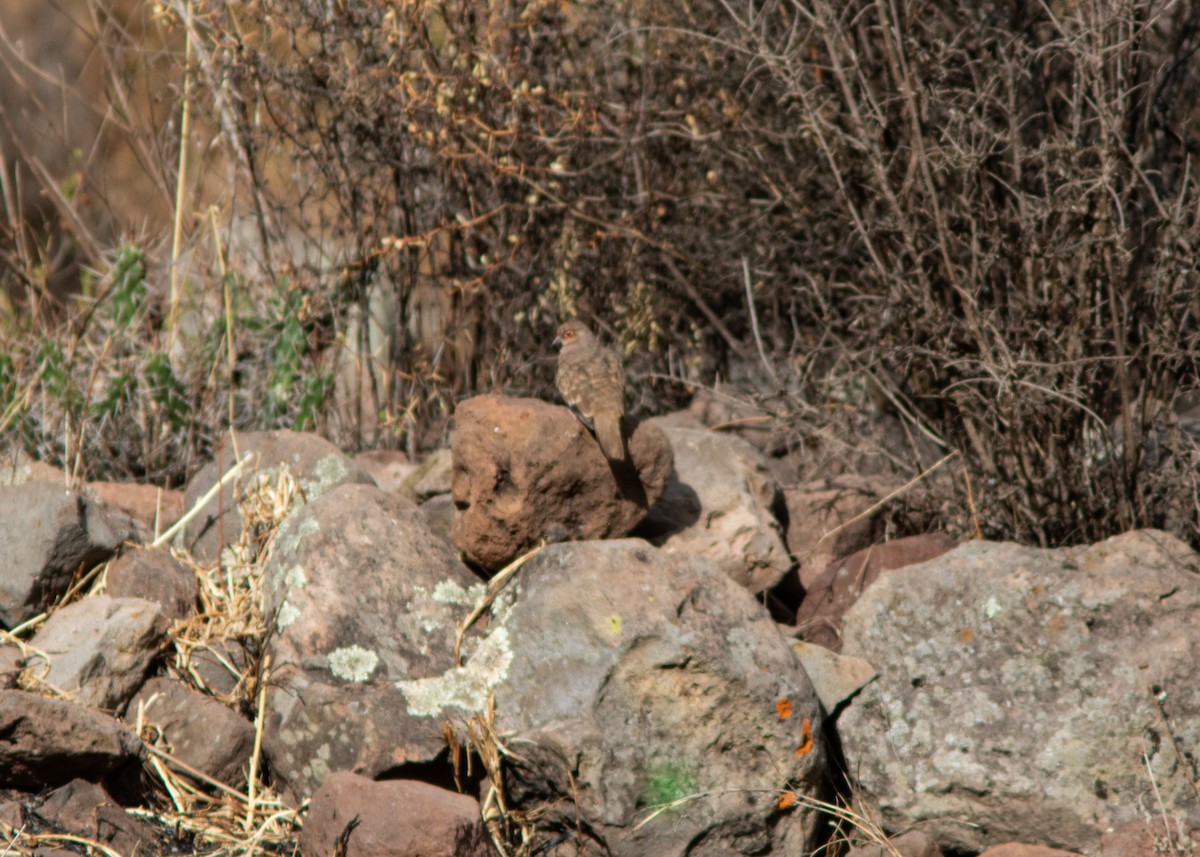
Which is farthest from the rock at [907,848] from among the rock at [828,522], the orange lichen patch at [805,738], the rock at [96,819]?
the rock at [96,819]

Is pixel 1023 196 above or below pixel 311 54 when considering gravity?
below

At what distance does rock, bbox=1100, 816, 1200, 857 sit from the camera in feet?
13.0

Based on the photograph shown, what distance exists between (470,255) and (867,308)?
224 centimetres

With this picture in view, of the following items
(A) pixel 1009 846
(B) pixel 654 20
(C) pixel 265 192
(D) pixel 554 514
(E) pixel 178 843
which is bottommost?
(A) pixel 1009 846

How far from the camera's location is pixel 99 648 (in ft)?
15.1

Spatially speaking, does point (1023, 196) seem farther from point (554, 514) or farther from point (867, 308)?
→ point (554, 514)

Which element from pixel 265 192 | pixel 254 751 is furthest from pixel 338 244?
pixel 254 751

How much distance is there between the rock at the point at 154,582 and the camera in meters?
5.04

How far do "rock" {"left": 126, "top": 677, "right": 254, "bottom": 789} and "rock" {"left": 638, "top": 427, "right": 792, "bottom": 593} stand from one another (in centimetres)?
191

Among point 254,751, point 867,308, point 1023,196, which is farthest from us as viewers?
point 867,308

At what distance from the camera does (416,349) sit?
23.0 feet

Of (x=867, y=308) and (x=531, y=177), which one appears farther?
(x=531, y=177)

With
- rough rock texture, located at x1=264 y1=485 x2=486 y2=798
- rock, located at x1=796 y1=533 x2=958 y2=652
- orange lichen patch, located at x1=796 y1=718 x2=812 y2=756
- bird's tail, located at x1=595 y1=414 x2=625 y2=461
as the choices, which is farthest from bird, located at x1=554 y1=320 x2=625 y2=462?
orange lichen patch, located at x1=796 y1=718 x2=812 y2=756

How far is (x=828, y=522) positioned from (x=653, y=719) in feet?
6.30
